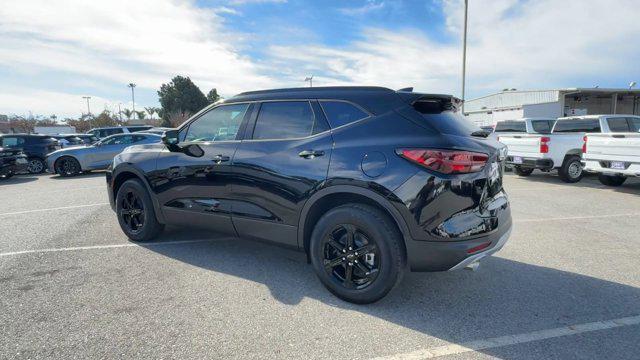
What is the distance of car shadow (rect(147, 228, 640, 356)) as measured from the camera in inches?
116

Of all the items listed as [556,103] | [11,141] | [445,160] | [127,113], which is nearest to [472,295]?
[445,160]

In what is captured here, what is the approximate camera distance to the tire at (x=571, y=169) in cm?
1057

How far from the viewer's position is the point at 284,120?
3.69 metres

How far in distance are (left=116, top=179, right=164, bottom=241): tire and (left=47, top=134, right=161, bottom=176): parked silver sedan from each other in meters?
8.81

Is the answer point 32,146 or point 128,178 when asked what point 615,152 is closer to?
point 128,178

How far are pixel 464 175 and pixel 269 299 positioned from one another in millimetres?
1969

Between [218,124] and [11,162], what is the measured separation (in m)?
12.7

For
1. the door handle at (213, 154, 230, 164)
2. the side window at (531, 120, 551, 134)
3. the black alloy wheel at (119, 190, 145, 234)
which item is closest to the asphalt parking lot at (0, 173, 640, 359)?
the black alloy wheel at (119, 190, 145, 234)


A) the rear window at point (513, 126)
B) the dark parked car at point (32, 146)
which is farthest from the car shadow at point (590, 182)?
the dark parked car at point (32, 146)

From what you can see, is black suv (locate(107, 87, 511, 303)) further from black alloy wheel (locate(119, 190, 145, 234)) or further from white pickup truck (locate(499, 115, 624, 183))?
white pickup truck (locate(499, 115, 624, 183))

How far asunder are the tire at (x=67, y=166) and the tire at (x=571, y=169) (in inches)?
615

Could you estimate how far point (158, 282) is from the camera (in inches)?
146

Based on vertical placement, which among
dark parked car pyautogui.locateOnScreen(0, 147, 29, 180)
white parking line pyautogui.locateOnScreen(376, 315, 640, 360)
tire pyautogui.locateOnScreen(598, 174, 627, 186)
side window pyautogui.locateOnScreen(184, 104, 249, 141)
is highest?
side window pyautogui.locateOnScreen(184, 104, 249, 141)

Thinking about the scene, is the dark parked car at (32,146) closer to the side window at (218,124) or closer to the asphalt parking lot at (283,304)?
the asphalt parking lot at (283,304)
